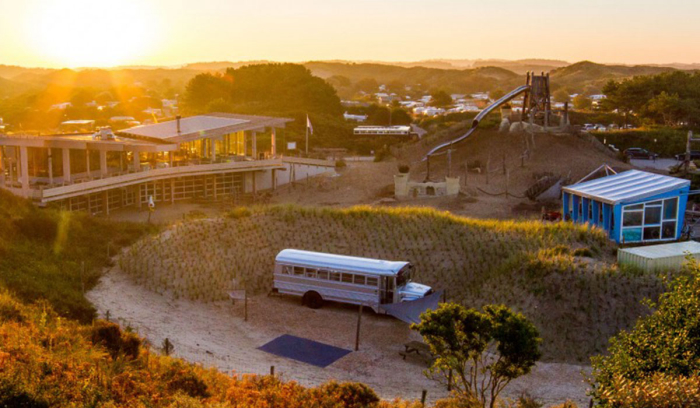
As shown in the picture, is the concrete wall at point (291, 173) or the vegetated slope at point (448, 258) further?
the concrete wall at point (291, 173)

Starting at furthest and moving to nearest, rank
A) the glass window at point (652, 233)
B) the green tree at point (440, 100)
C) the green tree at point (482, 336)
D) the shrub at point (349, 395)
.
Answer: the green tree at point (440, 100), the glass window at point (652, 233), the green tree at point (482, 336), the shrub at point (349, 395)

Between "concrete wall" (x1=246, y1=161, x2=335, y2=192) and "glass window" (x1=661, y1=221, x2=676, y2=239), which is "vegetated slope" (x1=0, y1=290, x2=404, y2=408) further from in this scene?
"concrete wall" (x1=246, y1=161, x2=335, y2=192)

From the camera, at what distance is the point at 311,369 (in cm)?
1681

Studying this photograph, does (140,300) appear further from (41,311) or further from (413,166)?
(413,166)

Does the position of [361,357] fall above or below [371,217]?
below

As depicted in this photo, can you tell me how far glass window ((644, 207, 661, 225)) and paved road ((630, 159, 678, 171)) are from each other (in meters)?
18.2

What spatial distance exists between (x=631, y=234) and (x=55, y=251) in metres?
21.3

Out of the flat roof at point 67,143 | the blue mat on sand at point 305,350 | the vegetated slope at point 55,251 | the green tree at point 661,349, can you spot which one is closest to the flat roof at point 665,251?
the blue mat on sand at point 305,350

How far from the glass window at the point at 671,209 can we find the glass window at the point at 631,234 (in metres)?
1.27

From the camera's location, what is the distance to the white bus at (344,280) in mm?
20281

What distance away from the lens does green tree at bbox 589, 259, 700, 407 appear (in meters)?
9.59

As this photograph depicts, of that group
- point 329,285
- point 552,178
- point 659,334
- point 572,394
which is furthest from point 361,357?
point 552,178

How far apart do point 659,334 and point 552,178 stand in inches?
1132

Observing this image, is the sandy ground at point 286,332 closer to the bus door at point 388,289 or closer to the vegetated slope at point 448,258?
the bus door at point 388,289
